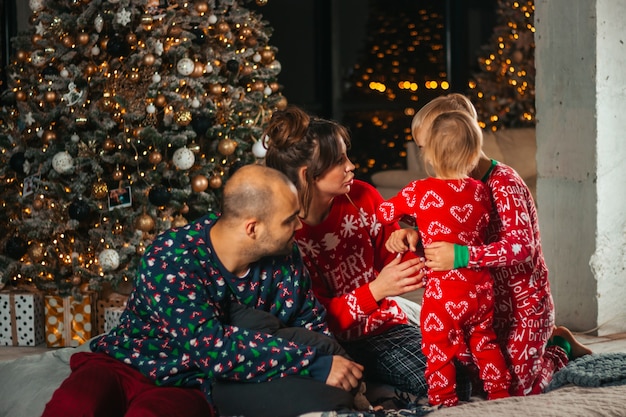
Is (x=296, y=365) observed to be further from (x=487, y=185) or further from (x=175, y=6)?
(x=175, y=6)

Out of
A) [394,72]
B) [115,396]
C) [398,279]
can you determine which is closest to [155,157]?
[398,279]

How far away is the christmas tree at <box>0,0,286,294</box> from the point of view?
17.4ft

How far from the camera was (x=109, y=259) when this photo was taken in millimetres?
5117

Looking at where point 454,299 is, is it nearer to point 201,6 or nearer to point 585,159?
point 585,159

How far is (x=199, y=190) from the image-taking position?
17.8 ft

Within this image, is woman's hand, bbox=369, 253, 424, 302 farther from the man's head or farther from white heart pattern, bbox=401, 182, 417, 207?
the man's head

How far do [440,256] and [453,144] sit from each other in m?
0.38

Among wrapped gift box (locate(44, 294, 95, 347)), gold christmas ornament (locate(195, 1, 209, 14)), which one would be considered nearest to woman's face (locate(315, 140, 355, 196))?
wrapped gift box (locate(44, 294, 95, 347))

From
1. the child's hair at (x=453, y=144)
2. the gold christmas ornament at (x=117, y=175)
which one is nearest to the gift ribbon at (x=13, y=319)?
the gold christmas ornament at (x=117, y=175)

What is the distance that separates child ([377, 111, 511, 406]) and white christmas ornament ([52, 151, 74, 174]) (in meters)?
2.63

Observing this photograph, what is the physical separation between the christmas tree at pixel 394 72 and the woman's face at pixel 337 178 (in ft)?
22.7

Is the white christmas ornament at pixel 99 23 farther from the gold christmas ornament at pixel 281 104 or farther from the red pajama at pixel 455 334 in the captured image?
the red pajama at pixel 455 334

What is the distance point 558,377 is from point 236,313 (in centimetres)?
124

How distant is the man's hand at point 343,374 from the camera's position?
9.37 feet
